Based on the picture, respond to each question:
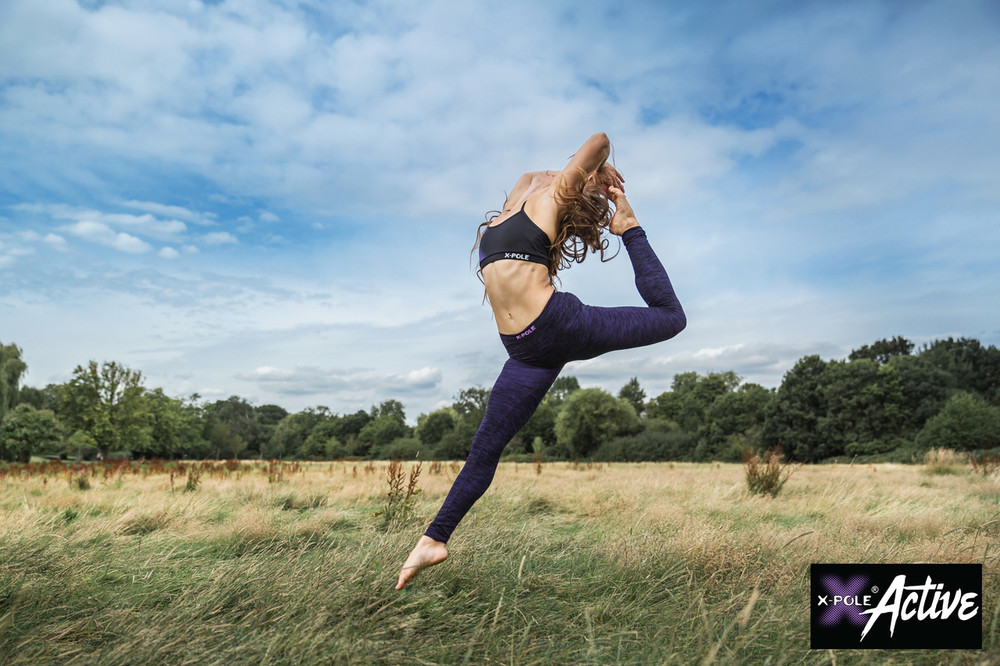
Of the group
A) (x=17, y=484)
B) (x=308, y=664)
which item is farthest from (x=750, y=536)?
(x=17, y=484)

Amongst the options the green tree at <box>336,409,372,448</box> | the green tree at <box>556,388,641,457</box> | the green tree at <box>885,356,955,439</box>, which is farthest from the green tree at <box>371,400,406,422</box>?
the green tree at <box>885,356,955,439</box>

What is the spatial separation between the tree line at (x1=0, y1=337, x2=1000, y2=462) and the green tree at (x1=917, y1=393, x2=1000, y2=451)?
69 millimetres

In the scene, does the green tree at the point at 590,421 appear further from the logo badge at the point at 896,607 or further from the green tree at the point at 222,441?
the logo badge at the point at 896,607

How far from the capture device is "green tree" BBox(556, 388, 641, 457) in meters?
47.7

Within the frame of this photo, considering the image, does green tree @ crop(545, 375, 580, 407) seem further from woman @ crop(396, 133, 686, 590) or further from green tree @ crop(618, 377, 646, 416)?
woman @ crop(396, 133, 686, 590)

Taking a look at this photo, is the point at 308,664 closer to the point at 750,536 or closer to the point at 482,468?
the point at 482,468

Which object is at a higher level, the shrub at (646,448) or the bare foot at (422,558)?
the bare foot at (422,558)

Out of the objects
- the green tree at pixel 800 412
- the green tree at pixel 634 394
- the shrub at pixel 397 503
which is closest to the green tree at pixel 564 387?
the green tree at pixel 634 394

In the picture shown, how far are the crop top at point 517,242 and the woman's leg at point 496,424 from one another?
503mm

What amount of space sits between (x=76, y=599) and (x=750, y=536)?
3.69 metres

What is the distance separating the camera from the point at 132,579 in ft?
9.48

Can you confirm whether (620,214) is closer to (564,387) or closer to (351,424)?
(351,424)

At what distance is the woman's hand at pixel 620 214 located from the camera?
9.11 feet

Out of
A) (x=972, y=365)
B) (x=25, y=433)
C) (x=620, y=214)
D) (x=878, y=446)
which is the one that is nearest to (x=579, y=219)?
(x=620, y=214)
